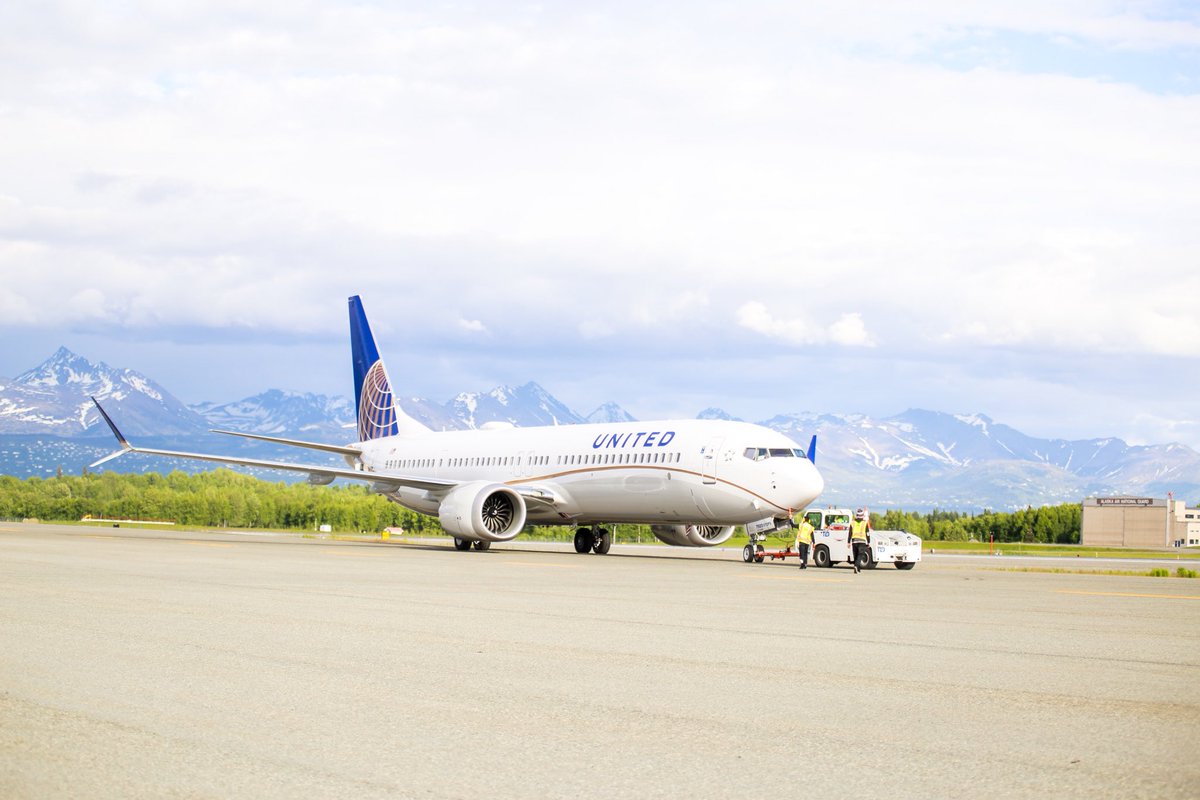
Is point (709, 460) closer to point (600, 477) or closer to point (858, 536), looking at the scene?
point (600, 477)

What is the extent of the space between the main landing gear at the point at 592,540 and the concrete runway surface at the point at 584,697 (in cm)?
2787

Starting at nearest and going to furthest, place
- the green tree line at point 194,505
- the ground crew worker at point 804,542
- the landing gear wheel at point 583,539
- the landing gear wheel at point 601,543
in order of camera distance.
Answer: the ground crew worker at point 804,542
the landing gear wheel at point 601,543
the landing gear wheel at point 583,539
the green tree line at point 194,505

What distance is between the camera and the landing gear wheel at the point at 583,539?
157 feet

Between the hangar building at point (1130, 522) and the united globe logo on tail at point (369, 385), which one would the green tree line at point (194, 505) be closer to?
the hangar building at point (1130, 522)

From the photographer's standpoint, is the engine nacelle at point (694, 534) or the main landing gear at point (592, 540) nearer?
the engine nacelle at point (694, 534)

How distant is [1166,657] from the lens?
13031 mm

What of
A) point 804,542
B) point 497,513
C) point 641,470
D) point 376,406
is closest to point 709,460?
point 641,470

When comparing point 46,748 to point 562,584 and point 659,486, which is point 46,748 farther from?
point 659,486

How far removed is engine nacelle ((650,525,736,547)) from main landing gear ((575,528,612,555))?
202 centimetres

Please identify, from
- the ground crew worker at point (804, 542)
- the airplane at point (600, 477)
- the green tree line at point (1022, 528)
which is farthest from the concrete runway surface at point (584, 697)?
the green tree line at point (1022, 528)

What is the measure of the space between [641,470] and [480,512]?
5.63 m

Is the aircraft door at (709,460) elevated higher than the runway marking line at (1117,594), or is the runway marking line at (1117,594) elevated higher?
the aircraft door at (709,460)

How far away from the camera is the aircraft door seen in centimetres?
3831

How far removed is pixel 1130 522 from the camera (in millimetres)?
162250
